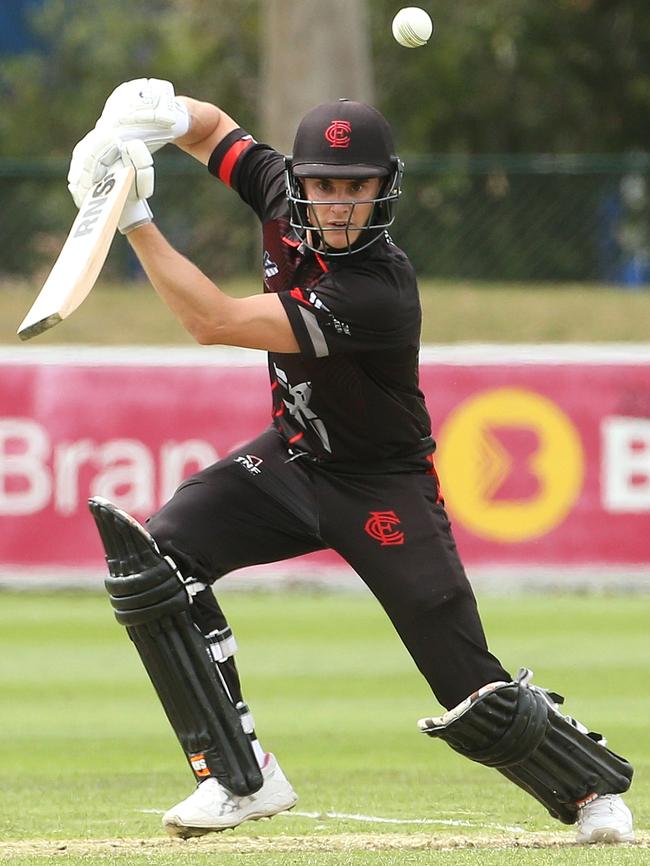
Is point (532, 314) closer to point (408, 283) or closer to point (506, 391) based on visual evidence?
point (506, 391)

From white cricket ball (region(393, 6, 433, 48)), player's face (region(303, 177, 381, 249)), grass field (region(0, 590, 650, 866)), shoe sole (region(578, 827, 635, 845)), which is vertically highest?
white cricket ball (region(393, 6, 433, 48))

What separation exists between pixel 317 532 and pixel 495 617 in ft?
16.9

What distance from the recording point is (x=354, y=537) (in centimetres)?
514

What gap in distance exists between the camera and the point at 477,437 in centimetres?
1123

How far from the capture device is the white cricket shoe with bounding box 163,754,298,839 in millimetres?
5113

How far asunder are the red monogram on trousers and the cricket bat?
1.06 meters

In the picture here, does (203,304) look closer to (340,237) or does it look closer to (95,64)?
(340,237)

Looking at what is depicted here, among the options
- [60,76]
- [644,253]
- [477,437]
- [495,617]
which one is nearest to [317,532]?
[495,617]

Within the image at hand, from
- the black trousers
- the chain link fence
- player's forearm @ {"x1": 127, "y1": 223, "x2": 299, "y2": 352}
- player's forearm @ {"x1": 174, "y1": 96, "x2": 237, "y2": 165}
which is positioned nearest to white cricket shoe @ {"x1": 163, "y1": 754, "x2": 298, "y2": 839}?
the black trousers

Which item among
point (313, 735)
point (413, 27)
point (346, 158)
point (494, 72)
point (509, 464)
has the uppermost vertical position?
point (494, 72)

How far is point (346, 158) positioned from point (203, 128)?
2.55 feet

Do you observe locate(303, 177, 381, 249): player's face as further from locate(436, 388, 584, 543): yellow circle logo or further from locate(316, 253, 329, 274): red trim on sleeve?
locate(436, 388, 584, 543): yellow circle logo

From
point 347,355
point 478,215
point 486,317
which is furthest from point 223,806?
point 486,317

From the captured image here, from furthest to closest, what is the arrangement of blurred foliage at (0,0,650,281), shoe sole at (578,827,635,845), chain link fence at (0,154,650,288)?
blurred foliage at (0,0,650,281) < chain link fence at (0,154,650,288) < shoe sole at (578,827,635,845)
